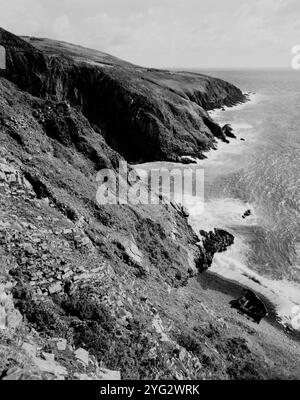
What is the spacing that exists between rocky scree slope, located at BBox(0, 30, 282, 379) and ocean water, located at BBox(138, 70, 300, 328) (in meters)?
3.85

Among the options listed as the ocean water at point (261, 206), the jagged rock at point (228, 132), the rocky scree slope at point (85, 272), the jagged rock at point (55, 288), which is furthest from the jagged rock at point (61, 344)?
the jagged rock at point (228, 132)

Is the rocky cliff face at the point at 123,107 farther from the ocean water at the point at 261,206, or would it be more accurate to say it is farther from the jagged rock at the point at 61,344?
the jagged rock at the point at 61,344

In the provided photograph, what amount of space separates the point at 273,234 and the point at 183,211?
35.7 feet

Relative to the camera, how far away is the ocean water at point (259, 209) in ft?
120

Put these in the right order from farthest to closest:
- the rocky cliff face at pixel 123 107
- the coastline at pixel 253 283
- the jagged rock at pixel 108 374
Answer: the rocky cliff face at pixel 123 107
the coastline at pixel 253 283
the jagged rock at pixel 108 374

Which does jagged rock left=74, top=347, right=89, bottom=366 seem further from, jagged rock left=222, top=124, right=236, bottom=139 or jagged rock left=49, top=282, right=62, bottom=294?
jagged rock left=222, top=124, right=236, bottom=139

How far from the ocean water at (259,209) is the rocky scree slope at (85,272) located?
3.85 metres

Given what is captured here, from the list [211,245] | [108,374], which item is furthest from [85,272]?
[211,245]

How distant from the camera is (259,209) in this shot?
51.2m

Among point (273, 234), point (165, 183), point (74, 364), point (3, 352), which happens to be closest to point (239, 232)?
point (273, 234)

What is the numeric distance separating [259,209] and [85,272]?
1375 inches

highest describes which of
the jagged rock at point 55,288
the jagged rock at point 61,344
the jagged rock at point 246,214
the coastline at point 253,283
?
the jagged rock at point 55,288
